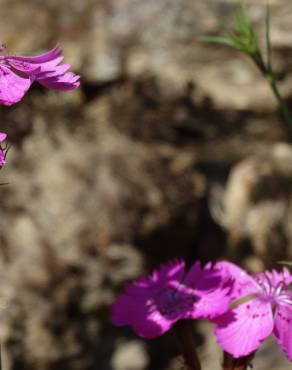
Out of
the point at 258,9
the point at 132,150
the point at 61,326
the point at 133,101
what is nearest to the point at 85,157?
the point at 132,150

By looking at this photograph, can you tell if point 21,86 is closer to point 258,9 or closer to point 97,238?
point 97,238

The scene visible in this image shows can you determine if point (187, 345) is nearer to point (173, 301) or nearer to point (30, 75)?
point (173, 301)

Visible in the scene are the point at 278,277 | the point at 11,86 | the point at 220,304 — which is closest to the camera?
the point at 11,86

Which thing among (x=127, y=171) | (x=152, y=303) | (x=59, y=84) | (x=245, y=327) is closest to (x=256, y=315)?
(x=245, y=327)

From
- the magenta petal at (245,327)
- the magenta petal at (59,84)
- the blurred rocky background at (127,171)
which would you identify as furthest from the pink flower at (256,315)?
the blurred rocky background at (127,171)

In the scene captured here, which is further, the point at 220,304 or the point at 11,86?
the point at 220,304

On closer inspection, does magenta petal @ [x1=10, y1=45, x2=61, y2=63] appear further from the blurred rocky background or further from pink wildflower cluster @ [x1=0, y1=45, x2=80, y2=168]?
the blurred rocky background
